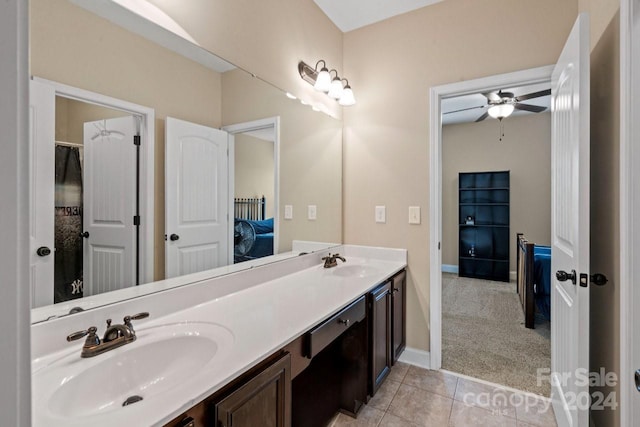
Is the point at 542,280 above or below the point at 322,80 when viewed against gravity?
below

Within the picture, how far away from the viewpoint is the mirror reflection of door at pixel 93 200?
98 centimetres

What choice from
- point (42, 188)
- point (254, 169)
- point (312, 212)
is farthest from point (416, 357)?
point (42, 188)

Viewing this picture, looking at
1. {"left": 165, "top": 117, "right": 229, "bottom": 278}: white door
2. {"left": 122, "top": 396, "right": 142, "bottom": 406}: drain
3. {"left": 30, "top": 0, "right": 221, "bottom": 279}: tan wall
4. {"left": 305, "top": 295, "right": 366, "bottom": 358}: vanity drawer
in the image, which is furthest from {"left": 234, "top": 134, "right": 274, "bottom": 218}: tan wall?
{"left": 122, "top": 396, "right": 142, "bottom": 406}: drain

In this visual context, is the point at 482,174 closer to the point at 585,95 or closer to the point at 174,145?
the point at 585,95

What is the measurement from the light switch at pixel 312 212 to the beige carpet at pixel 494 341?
4.93ft

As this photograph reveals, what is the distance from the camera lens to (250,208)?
182 centimetres

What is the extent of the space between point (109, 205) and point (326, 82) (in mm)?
1760

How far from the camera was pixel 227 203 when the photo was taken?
1623mm

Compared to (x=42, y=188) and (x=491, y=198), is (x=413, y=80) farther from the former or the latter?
(x=491, y=198)

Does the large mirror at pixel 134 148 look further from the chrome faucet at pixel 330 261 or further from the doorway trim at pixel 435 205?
the doorway trim at pixel 435 205

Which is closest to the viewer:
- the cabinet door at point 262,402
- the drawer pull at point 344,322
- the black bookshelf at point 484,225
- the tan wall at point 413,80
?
the cabinet door at point 262,402

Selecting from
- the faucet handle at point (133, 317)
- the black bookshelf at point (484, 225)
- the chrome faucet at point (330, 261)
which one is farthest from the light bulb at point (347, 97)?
the black bookshelf at point (484, 225)

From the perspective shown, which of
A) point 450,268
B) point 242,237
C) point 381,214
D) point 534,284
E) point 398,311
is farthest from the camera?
point 450,268

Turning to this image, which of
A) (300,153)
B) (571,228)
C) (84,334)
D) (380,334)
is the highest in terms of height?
(300,153)
